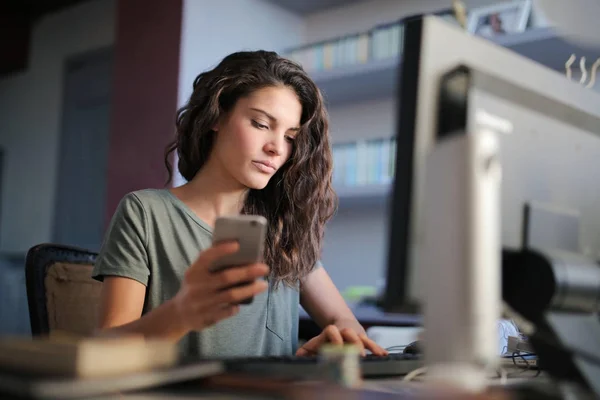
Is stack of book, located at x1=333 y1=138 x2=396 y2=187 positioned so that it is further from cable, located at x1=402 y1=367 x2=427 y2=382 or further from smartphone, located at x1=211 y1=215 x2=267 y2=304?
Answer: smartphone, located at x1=211 y1=215 x2=267 y2=304

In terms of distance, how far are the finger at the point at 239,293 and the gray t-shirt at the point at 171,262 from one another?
394mm

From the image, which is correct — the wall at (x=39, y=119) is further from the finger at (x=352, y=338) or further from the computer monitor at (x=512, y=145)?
the computer monitor at (x=512, y=145)

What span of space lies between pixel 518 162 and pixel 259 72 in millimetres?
781

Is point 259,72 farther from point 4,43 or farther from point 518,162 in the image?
point 4,43

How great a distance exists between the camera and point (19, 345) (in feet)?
2.15

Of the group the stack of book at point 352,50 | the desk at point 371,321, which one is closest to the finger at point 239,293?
the desk at point 371,321

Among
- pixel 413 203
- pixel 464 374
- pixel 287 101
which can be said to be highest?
pixel 287 101

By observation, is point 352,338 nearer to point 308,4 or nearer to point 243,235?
point 243,235

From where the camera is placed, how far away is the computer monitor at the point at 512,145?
732mm

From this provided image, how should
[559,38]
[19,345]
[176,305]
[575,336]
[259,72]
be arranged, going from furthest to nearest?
[559,38], [259,72], [176,305], [575,336], [19,345]

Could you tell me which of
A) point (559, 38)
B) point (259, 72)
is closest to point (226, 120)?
point (259, 72)

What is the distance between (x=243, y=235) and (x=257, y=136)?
572 mm

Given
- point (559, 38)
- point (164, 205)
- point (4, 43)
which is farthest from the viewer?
point (4, 43)

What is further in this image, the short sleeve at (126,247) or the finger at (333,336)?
the short sleeve at (126,247)
